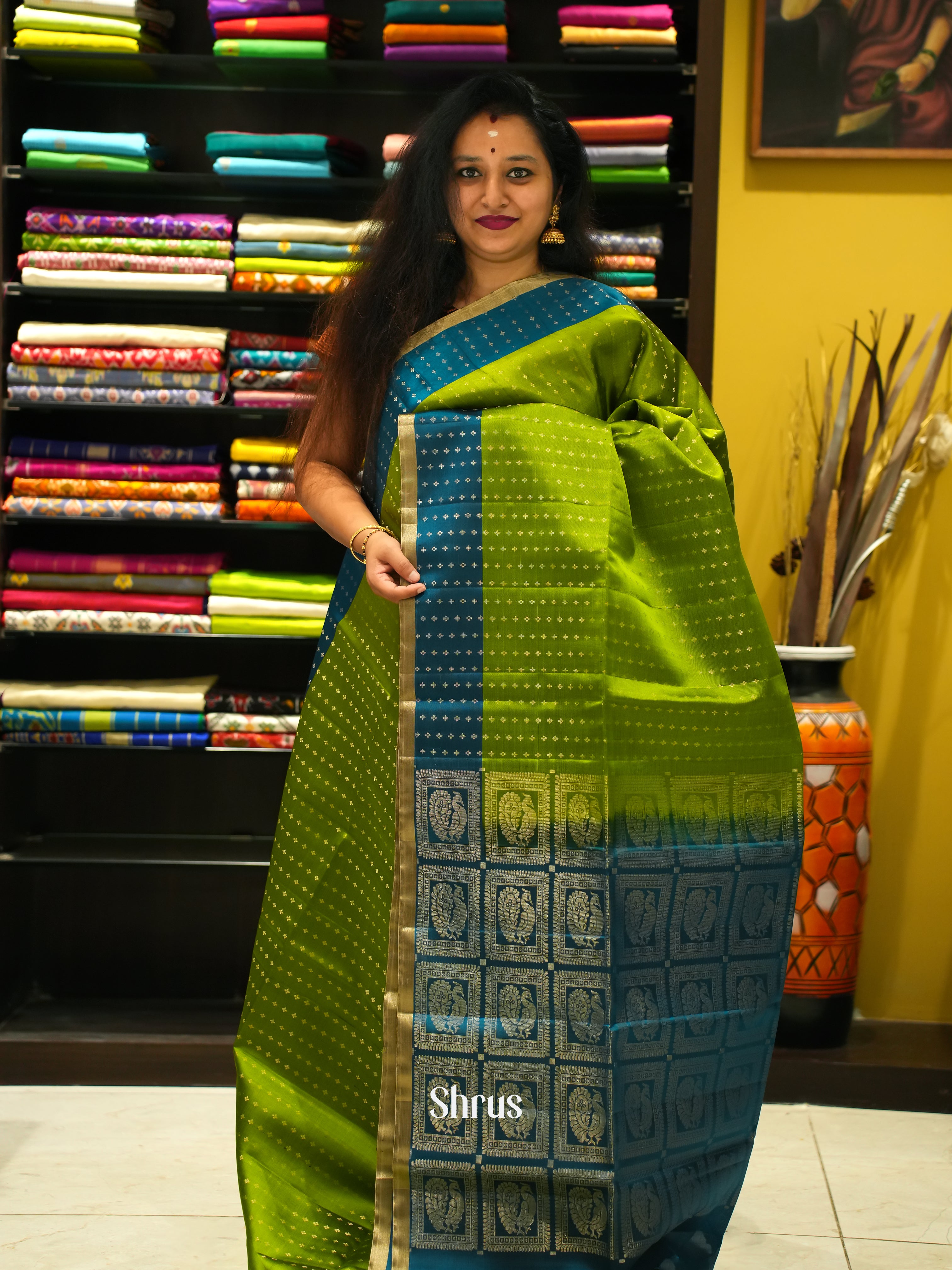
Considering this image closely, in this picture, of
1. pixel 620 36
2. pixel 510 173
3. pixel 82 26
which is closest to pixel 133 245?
pixel 82 26

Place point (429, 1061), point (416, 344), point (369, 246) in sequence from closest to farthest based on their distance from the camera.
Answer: point (429, 1061), point (416, 344), point (369, 246)

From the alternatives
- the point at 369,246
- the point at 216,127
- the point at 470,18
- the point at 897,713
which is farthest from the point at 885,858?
the point at 216,127

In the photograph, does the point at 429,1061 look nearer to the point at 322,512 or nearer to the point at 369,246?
the point at 322,512

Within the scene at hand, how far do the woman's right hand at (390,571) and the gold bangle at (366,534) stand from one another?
0.05 ft

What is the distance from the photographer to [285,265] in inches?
101

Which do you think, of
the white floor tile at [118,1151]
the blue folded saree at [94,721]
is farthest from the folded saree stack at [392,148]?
the white floor tile at [118,1151]

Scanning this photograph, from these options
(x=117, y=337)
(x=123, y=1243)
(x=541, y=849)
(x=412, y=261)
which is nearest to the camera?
(x=541, y=849)

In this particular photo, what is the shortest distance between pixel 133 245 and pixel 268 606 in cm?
82

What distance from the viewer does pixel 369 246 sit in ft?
5.73

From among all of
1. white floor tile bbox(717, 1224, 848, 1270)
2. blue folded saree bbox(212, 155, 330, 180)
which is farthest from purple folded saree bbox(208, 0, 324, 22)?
white floor tile bbox(717, 1224, 848, 1270)

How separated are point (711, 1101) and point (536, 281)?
1.08 meters

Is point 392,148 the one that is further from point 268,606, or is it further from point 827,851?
point 827,851

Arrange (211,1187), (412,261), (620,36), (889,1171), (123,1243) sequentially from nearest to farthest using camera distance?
(412,261) → (123,1243) → (211,1187) → (889,1171) → (620,36)

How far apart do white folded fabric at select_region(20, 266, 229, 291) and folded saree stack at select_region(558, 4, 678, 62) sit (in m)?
0.89
